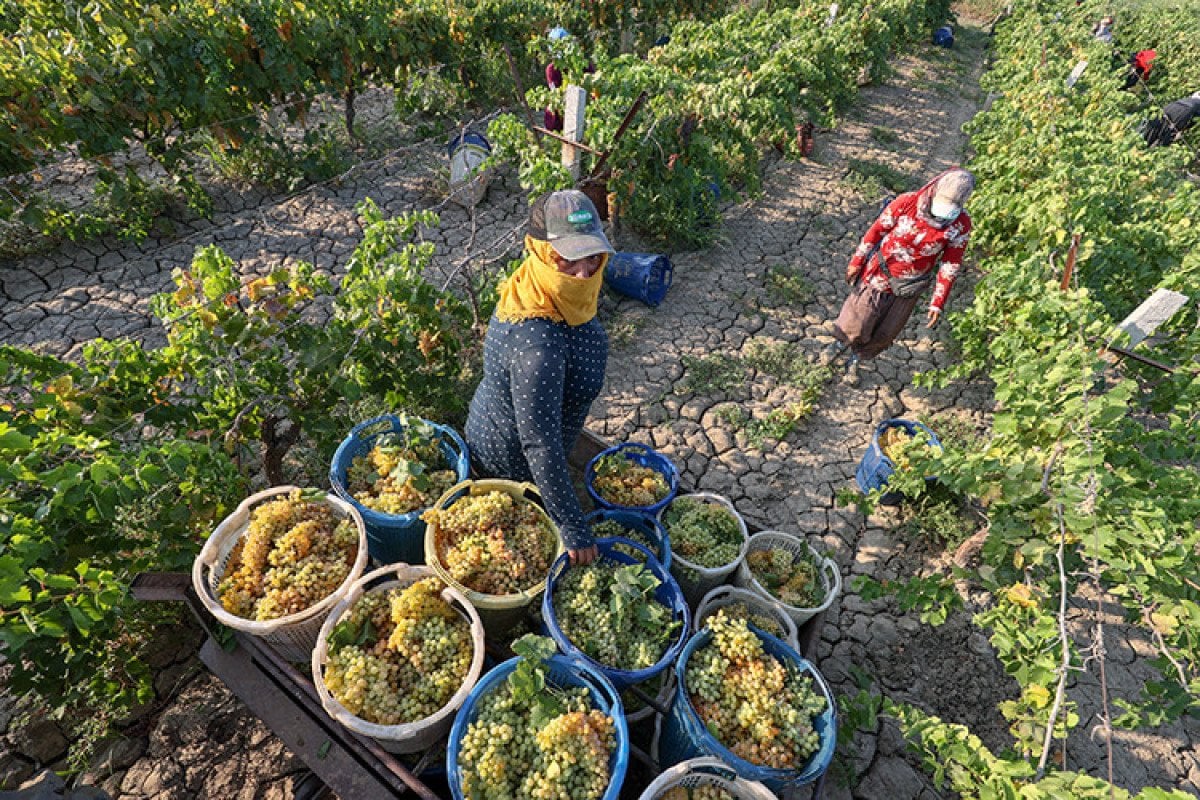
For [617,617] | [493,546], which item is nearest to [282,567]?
[493,546]

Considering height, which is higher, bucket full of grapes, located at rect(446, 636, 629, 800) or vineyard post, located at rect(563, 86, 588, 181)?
vineyard post, located at rect(563, 86, 588, 181)

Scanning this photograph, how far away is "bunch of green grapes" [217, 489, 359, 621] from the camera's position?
2338 mm

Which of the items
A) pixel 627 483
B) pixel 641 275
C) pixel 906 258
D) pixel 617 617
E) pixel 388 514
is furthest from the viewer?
pixel 641 275

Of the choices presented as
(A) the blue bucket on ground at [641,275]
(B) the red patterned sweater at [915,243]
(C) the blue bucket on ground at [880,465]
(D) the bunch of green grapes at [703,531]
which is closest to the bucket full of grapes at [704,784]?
(D) the bunch of green grapes at [703,531]

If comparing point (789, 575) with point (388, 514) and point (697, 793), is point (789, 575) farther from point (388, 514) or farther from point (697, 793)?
point (388, 514)

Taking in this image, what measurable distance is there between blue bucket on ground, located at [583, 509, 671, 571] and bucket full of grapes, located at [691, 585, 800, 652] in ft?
0.97

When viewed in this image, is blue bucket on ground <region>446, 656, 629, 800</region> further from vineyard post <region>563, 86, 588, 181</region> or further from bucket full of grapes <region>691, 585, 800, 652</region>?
vineyard post <region>563, 86, 588, 181</region>

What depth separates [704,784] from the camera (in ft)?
7.14

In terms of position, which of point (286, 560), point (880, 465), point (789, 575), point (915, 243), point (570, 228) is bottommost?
point (880, 465)

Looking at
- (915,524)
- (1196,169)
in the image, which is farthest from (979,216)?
(1196,169)

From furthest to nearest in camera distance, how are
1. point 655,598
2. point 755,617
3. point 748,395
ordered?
point 748,395
point 755,617
point 655,598

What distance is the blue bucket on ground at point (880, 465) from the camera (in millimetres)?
4547

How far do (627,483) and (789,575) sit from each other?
115 centimetres

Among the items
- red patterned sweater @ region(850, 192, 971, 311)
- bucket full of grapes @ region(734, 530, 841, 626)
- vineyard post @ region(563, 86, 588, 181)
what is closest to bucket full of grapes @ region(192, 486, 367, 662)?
bucket full of grapes @ region(734, 530, 841, 626)
